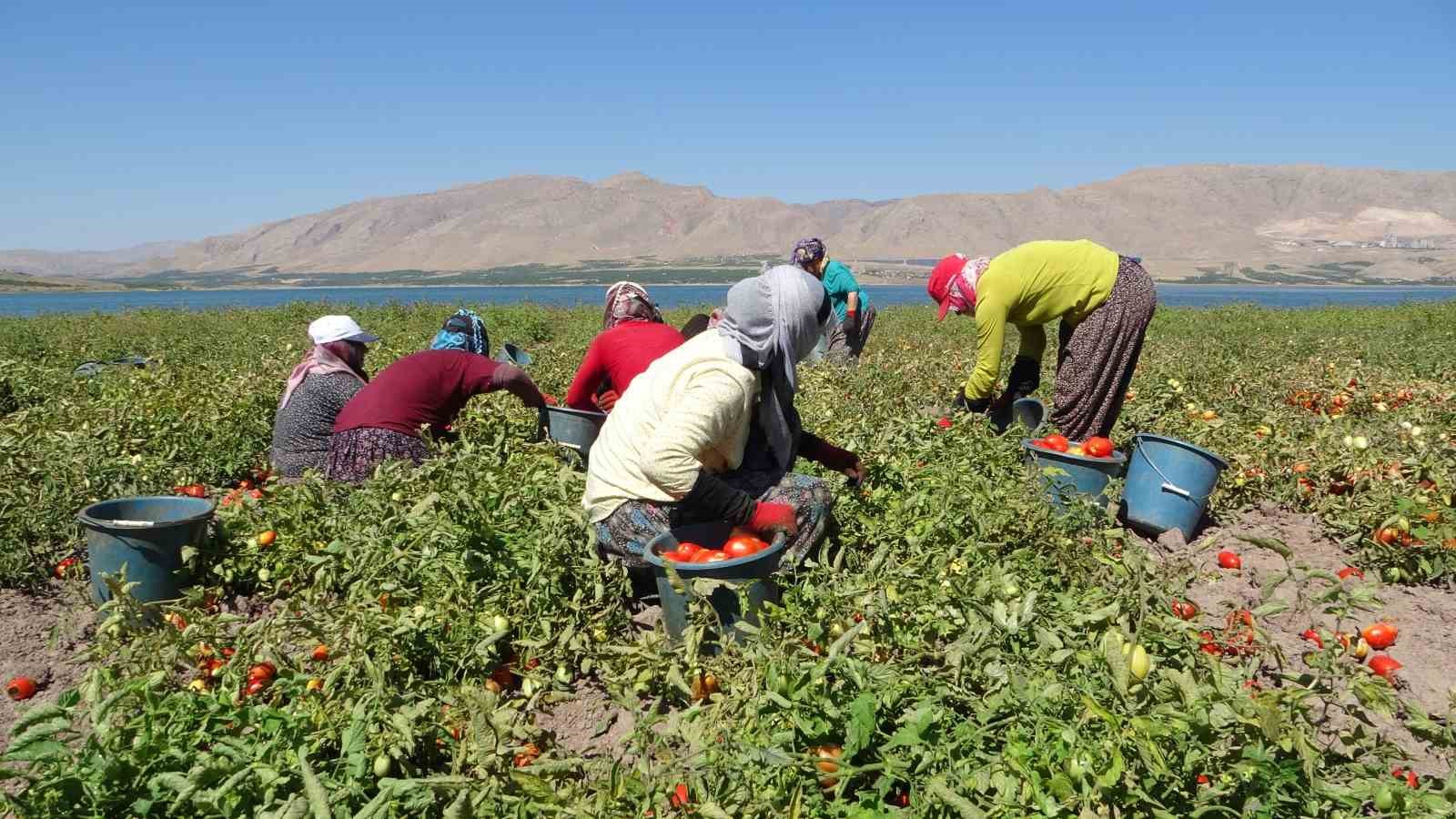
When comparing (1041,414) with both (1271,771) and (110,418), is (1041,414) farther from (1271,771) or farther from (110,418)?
(110,418)

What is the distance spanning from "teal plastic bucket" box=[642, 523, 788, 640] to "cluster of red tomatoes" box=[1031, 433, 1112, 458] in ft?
5.94

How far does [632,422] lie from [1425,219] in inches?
8072

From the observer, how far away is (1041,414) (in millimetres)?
4930

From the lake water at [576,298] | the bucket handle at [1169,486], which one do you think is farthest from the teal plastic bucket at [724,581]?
the lake water at [576,298]

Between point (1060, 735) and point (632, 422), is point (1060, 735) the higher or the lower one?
the lower one

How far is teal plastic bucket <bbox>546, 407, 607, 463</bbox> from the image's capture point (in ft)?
15.1

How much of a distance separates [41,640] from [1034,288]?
453 centimetres

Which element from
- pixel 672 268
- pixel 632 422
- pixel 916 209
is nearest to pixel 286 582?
Answer: pixel 632 422

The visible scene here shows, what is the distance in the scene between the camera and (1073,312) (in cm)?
447

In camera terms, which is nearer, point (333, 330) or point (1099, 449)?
point (1099, 449)

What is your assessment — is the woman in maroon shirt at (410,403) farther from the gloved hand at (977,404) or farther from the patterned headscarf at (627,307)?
the gloved hand at (977,404)

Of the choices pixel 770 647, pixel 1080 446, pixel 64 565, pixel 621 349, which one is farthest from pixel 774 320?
pixel 64 565

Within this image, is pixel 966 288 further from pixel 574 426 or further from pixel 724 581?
pixel 724 581

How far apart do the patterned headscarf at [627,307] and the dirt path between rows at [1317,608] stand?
2.81 m
